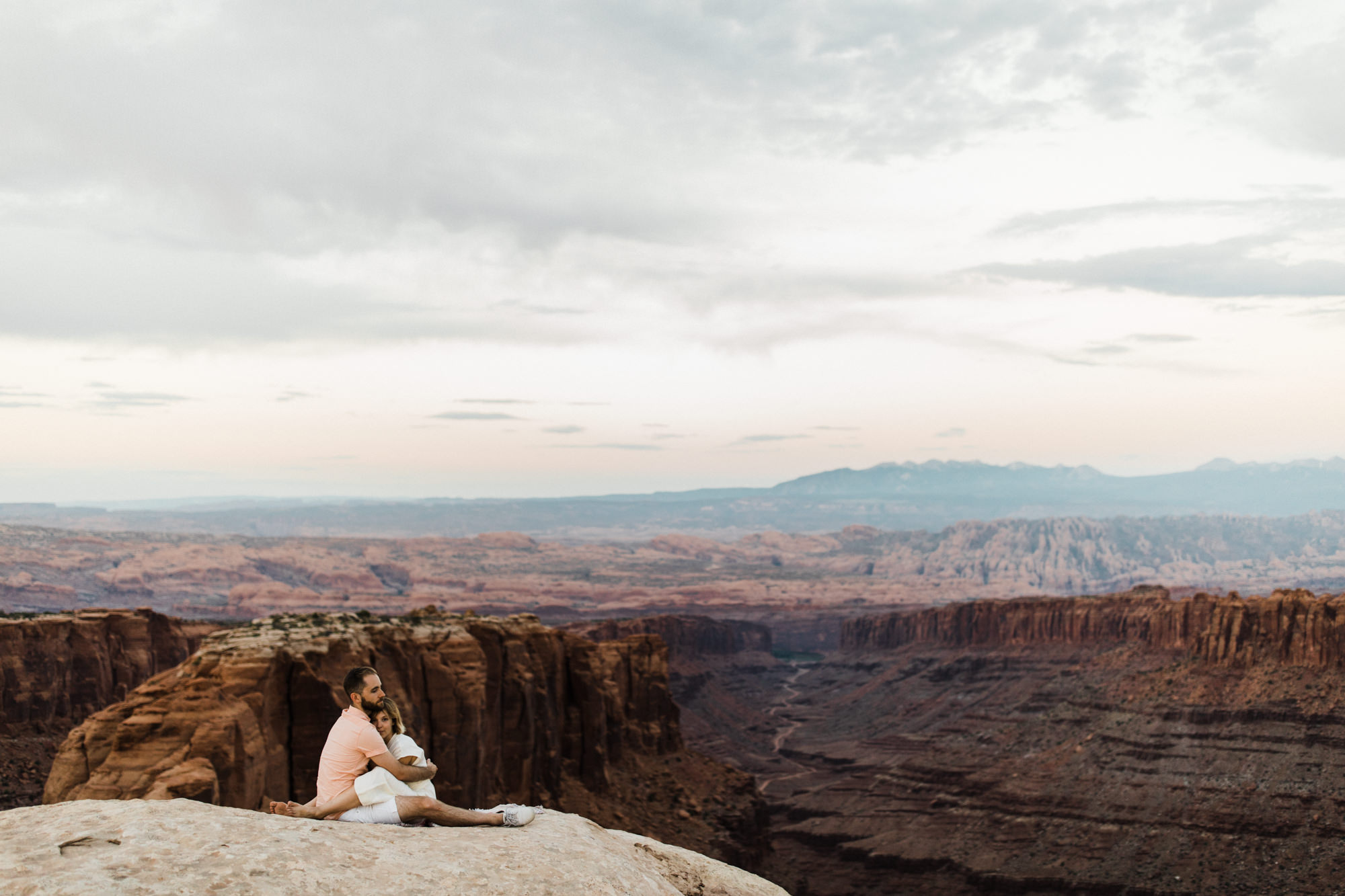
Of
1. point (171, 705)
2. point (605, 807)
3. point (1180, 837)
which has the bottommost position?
point (1180, 837)

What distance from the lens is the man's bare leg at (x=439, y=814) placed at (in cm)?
1324

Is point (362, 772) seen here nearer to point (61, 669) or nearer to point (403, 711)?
point (403, 711)

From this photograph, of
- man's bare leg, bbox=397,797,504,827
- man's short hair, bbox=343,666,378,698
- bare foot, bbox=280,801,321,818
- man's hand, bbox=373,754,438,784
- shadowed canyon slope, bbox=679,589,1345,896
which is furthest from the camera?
shadowed canyon slope, bbox=679,589,1345,896

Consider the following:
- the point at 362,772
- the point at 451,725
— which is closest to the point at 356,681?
the point at 362,772

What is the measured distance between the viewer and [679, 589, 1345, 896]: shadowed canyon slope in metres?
72.2

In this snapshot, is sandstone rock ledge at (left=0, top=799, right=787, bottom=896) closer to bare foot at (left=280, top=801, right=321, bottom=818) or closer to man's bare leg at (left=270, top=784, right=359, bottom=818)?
man's bare leg at (left=270, top=784, right=359, bottom=818)

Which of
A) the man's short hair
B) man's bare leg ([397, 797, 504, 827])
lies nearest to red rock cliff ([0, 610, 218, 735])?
the man's short hair

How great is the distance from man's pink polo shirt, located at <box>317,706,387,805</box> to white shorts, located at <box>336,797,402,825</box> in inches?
14.9

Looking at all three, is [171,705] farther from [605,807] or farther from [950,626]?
[950,626]

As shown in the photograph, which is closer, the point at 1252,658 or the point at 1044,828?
the point at 1044,828

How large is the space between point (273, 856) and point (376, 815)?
2.32 m

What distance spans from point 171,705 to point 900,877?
68260 millimetres

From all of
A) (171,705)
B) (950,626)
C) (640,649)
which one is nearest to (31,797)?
(171,705)

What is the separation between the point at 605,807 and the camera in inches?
2459
